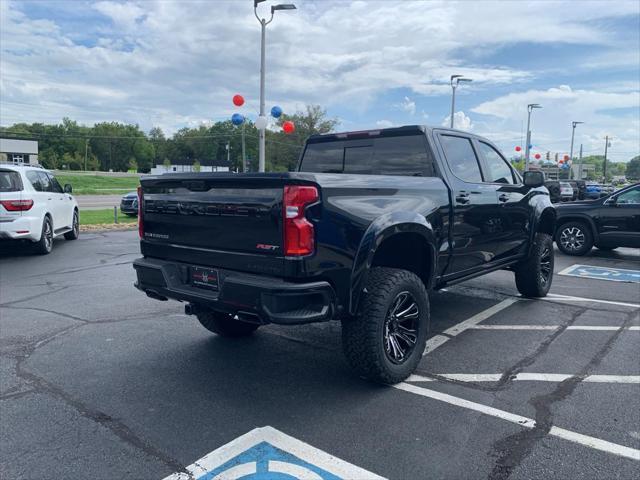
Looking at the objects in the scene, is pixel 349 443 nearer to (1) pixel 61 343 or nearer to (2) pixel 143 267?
(2) pixel 143 267

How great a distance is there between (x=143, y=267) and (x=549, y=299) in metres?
5.20

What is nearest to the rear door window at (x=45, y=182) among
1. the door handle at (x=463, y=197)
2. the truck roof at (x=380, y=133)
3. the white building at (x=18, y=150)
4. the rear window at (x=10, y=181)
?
the rear window at (x=10, y=181)

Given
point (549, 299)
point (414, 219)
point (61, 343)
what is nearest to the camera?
point (414, 219)

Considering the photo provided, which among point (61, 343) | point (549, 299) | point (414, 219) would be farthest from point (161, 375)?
point (549, 299)

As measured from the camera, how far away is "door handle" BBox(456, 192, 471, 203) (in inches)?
182

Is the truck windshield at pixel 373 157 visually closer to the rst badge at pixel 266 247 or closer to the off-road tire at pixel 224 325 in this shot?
the off-road tire at pixel 224 325

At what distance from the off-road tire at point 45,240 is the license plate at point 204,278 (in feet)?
24.5

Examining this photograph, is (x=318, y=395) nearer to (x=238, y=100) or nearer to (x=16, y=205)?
(x=16, y=205)

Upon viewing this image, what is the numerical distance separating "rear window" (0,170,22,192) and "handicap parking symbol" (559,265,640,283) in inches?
384

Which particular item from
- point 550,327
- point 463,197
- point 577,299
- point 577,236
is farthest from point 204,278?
point 577,236

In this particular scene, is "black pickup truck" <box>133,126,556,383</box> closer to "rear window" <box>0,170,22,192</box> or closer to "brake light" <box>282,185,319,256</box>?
"brake light" <box>282,185,319,256</box>

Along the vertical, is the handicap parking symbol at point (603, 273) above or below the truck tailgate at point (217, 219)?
below

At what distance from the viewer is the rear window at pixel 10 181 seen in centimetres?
912

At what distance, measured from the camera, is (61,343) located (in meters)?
4.73
